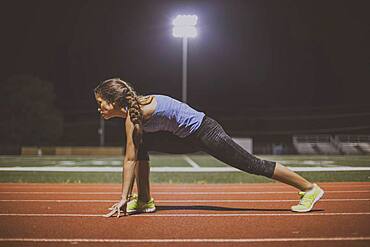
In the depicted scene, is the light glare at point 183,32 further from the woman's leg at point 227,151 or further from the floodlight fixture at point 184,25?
the woman's leg at point 227,151

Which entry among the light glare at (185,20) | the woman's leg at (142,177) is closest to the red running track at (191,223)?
the woman's leg at (142,177)

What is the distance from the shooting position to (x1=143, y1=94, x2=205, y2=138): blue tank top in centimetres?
435

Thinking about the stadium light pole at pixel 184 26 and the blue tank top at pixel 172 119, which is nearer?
the blue tank top at pixel 172 119

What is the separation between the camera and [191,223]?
169 inches

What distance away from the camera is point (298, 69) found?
153 feet

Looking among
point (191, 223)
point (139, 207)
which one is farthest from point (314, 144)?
point (191, 223)

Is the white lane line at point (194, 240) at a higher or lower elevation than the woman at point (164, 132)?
lower

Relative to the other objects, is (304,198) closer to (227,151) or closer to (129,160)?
(227,151)

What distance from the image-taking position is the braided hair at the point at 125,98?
4.23 meters

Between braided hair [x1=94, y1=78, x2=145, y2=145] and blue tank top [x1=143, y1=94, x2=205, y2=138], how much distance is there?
15 centimetres

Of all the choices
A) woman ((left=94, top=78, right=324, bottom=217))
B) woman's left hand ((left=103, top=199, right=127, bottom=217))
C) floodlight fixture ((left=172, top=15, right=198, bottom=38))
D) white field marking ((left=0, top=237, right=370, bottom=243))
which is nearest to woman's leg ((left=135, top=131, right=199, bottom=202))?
woman ((left=94, top=78, right=324, bottom=217))

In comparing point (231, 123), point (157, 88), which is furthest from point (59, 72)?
point (231, 123)

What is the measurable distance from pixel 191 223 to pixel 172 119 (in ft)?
3.17

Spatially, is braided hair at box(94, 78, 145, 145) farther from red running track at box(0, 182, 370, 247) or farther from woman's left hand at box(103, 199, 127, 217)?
red running track at box(0, 182, 370, 247)
